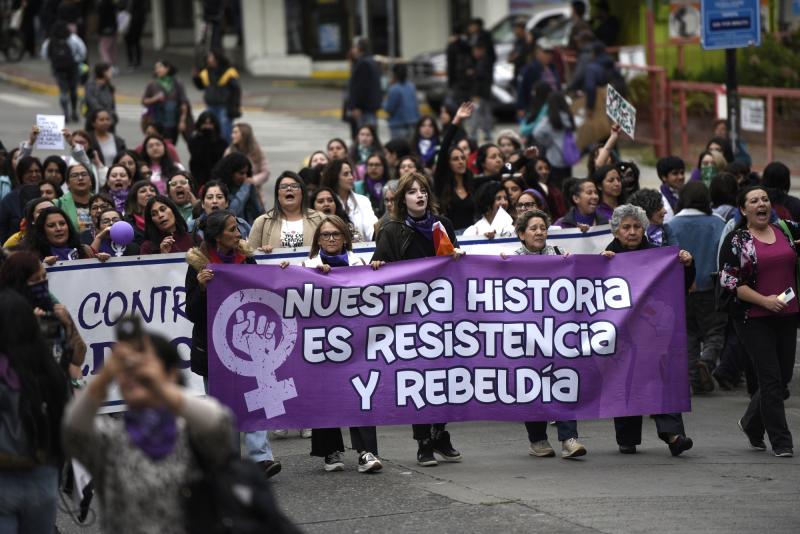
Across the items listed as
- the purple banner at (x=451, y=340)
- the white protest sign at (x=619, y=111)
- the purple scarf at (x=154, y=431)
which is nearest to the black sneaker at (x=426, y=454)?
the purple banner at (x=451, y=340)

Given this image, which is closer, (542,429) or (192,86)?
(542,429)

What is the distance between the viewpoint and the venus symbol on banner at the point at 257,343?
9.44m

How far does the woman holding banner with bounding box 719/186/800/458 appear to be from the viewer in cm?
966

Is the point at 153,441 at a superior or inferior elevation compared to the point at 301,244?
superior

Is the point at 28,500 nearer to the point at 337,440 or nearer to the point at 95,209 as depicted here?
the point at 337,440

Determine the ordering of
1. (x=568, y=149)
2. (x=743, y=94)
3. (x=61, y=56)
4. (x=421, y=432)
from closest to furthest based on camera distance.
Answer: (x=421, y=432) → (x=568, y=149) → (x=743, y=94) → (x=61, y=56)

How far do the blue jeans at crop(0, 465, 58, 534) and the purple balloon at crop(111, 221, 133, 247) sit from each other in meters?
4.64

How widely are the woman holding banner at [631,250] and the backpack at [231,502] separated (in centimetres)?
500

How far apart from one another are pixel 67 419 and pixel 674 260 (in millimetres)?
5253

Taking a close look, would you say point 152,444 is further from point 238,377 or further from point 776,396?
point 776,396

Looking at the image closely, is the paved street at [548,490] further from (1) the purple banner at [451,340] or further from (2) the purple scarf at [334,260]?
(2) the purple scarf at [334,260]

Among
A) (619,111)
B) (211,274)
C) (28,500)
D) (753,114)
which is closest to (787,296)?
(211,274)

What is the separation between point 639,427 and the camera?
32.7 feet

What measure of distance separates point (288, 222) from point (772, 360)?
3454 millimetres
